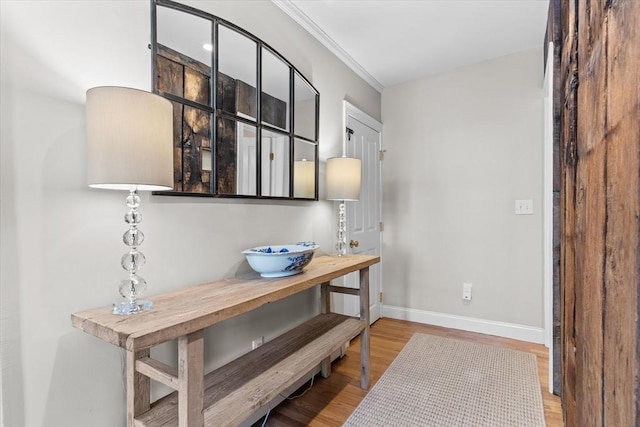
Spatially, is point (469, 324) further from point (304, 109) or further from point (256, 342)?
point (304, 109)

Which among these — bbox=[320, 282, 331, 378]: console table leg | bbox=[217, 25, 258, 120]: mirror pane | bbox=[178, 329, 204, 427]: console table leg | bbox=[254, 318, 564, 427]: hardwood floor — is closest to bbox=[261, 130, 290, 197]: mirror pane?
bbox=[217, 25, 258, 120]: mirror pane

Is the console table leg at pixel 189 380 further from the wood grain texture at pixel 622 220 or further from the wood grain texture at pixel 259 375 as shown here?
the wood grain texture at pixel 622 220

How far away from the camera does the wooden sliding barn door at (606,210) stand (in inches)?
25.0

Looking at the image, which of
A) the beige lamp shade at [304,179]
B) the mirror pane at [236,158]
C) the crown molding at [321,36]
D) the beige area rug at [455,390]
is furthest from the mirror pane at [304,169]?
the beige area rug at [455,390]

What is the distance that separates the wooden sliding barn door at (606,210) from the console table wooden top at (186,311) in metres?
0.98

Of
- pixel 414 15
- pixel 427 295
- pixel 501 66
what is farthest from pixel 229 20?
pixel 427 295

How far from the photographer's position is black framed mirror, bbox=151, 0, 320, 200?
4.38 feet

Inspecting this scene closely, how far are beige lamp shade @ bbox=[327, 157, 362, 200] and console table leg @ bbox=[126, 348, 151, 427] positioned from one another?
4.65 ft

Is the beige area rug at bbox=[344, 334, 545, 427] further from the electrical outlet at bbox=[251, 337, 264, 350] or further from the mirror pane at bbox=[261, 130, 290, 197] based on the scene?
the mirror pane at bbox=[261, 130, 290, 197]

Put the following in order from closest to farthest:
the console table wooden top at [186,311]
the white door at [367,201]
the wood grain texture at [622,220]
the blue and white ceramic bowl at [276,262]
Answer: the wood grain texture at [622,220] → the console table wooden top at [186,311] → the blue and white ceramic bowl at [276,262] → the white door at [367,201]

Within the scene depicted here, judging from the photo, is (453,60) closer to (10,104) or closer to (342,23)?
(342,23)

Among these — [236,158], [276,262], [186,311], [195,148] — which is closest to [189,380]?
[186,311]

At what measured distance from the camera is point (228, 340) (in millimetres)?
1562

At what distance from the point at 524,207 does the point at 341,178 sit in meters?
1.69
